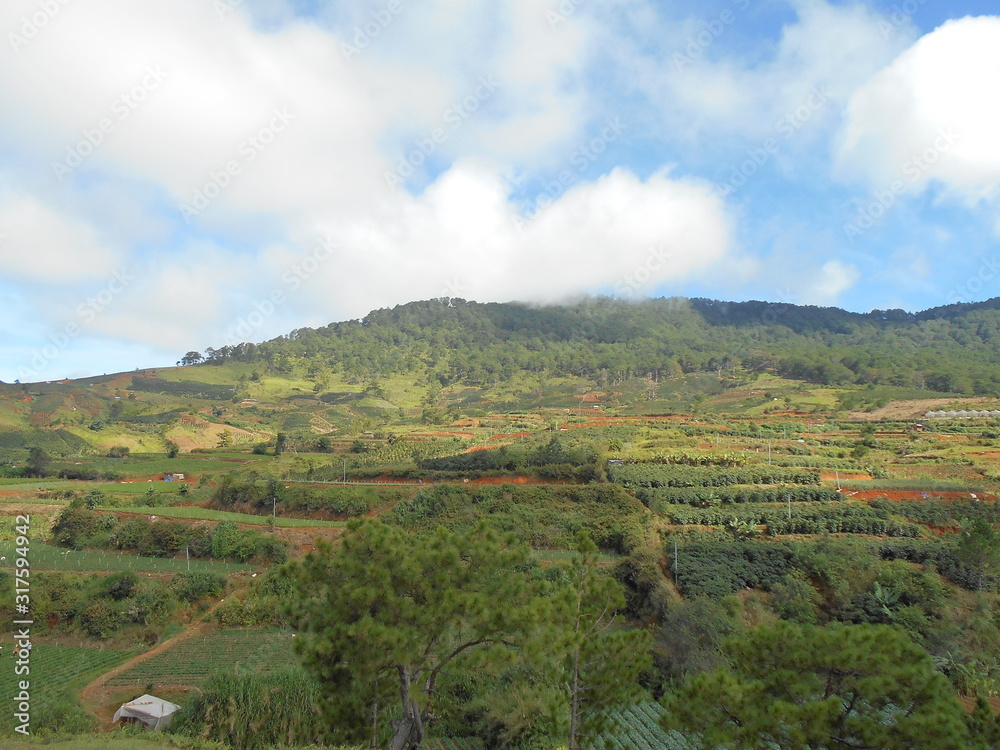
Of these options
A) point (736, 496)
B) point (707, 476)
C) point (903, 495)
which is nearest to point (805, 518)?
point (736, 496)

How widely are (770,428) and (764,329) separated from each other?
114858 millimetres

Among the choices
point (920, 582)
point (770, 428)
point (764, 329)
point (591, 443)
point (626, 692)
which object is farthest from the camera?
point (764, 329)

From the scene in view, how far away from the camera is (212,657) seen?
20.4m

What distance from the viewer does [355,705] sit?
10391mm

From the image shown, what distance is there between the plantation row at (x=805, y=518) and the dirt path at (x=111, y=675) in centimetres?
2196

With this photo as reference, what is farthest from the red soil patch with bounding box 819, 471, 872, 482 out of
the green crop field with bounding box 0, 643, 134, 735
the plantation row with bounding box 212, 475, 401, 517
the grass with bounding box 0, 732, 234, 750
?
the green crop field with bounding box 0, 643, 134, 735

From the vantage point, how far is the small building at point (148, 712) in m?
15.6

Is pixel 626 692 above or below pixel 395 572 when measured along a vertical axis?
below

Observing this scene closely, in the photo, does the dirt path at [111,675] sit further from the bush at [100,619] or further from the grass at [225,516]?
the grass at [225,516]

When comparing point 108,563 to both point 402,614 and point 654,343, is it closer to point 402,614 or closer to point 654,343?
point 402,614

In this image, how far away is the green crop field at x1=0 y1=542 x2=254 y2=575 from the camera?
90.2 feet

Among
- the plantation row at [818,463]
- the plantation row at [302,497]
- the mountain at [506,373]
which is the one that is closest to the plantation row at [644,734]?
the plantation row at [302,497]

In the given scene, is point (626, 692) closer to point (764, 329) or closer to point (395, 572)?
point (395, 572)

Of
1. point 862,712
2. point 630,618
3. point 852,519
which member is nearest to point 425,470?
point 630,618
